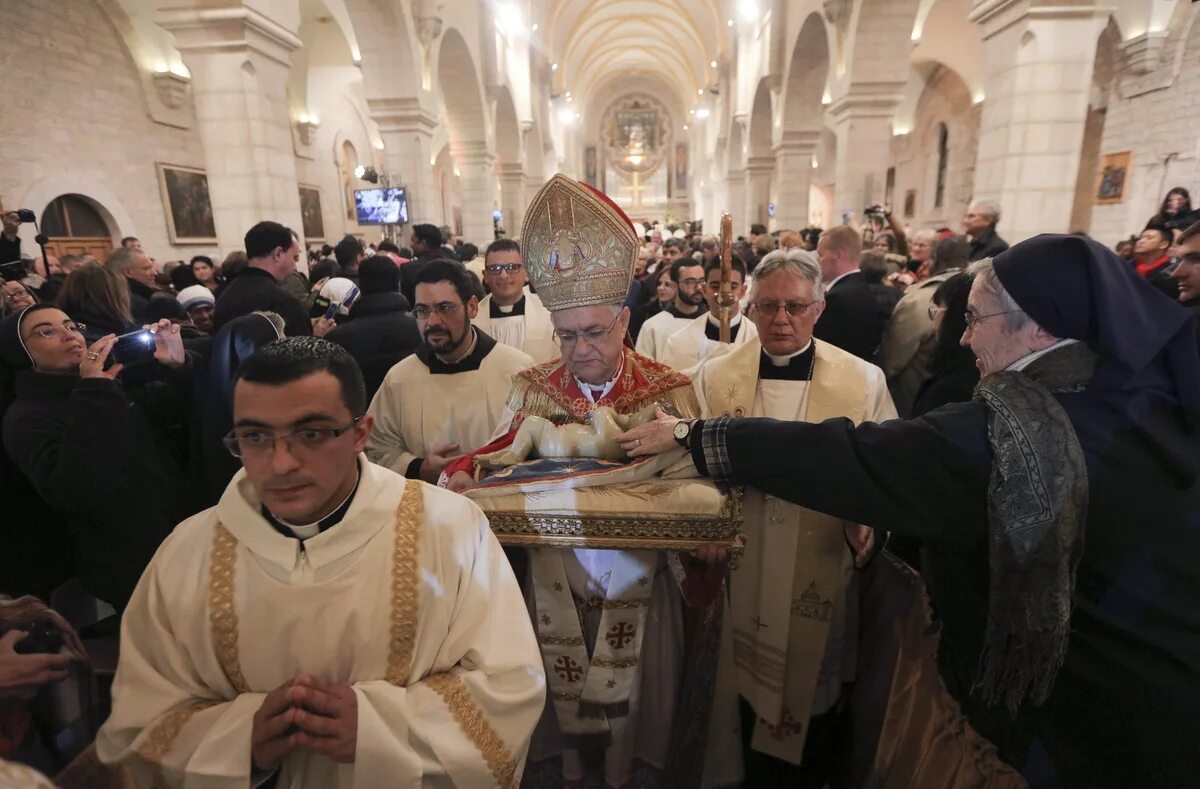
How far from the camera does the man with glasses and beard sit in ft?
7.07

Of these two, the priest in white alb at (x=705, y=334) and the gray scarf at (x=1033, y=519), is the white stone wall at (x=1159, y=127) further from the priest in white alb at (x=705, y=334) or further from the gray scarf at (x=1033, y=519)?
the gray scarf at (x=1033, y=519)

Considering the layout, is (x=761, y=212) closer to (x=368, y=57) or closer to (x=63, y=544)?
(x=368, y=57)

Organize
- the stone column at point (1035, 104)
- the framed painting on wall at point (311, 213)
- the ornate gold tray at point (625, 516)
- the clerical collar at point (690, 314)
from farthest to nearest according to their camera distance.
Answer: the framed painting on wall at point (311, 213)
the stone column at point (1035, 104)
the clerical collar at point (690, 314)
the ornate gold tray at point (625, 516)

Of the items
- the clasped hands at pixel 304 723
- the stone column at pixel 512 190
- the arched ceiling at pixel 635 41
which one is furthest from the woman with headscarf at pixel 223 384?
the arched ceiling at pixel 635 41

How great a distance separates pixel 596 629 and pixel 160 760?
129 cm

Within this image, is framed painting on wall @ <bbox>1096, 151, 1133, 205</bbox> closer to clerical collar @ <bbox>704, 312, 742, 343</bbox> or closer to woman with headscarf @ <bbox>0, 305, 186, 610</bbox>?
clerical collar @ <bbox>704, 312, 742, 343</bbox>

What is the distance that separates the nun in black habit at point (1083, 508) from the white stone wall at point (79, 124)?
11.9 metres

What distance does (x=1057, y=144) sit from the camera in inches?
233

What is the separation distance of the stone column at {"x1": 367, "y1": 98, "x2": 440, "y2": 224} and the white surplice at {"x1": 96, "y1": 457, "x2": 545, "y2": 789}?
10.4 metres

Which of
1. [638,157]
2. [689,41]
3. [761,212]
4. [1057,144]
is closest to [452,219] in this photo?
[761,212]

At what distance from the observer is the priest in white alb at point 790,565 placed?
244 centimetres

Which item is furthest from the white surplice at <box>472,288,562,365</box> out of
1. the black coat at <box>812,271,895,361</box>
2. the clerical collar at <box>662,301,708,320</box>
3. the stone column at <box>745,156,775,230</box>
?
the stone column at <box>745,156,775,230</box>

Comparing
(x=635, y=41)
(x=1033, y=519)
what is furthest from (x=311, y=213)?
(x=635, y=41)

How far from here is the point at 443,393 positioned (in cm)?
306
